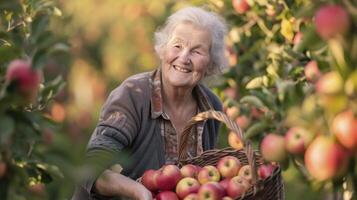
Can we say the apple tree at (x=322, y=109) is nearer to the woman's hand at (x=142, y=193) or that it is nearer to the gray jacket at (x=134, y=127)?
the woman's hand at (x=142, y=193)

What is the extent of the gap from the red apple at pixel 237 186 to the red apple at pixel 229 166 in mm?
116

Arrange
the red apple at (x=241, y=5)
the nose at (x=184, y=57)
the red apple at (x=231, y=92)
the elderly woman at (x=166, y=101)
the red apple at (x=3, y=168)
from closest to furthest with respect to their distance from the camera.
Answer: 1. the red apple at (x=3, y=168)
2. the elderly woman at (x=166, y=101)
3. the nose at (x=184, y=57)
4. the red apple at (x=241, y=5)
5. the red apple at (x=231, y=92)

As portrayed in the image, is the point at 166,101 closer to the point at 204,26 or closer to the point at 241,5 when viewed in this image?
the point at 204,26

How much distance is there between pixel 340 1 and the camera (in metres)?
1.29

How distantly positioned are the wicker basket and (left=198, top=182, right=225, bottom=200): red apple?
5.5 inches

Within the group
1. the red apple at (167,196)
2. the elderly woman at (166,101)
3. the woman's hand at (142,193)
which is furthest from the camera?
the elderly woman at (166,101)

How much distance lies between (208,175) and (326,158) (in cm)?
134

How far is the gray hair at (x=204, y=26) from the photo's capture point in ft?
9.89

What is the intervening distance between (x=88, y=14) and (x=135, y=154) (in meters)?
1.99

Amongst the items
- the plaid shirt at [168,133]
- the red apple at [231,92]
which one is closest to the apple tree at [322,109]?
the plaid shirt at [168,133]

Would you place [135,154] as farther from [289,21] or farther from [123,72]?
[123,72]

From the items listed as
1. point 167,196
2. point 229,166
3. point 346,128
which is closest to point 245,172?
point 229,166

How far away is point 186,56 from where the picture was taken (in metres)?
2.93

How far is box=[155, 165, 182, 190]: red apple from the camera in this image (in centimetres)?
255
